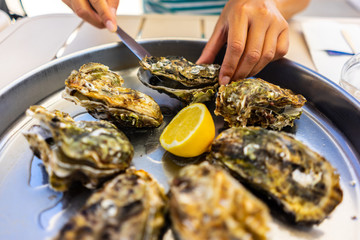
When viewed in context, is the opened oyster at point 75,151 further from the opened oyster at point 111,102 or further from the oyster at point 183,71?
the oyster at point 183,71

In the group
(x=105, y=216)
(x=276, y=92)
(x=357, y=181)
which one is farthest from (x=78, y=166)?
(x=357, y=181)

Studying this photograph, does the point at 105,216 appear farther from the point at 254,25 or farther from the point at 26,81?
the point at 254,25

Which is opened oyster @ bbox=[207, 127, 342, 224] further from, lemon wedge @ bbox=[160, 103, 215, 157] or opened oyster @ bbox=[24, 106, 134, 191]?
opened oyster @ bbox=[24, 106, 134, 191]

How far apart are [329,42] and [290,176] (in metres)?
1.35

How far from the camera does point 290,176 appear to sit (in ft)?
2.42

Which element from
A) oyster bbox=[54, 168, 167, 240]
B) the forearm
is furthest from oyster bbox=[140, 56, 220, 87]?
the forearm

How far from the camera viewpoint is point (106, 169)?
762 mm

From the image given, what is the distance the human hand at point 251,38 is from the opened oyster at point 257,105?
12 centimetres

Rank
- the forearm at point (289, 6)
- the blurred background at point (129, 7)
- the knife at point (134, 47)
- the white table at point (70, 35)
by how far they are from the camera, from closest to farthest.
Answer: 1. the knife at point (134, 47)
2. the white table at point (70, 35)
3. the forearm at point (289, 6)
4. the blurred background at point (129, 7)

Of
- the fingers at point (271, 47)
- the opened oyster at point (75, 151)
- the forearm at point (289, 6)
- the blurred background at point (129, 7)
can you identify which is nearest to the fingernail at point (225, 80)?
the fingers at point (271, 47)

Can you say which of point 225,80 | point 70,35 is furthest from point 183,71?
point 70,35

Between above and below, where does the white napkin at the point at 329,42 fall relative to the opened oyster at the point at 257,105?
below

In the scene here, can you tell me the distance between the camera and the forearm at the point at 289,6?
1.67 m

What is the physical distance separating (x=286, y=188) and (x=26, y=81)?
111cm
